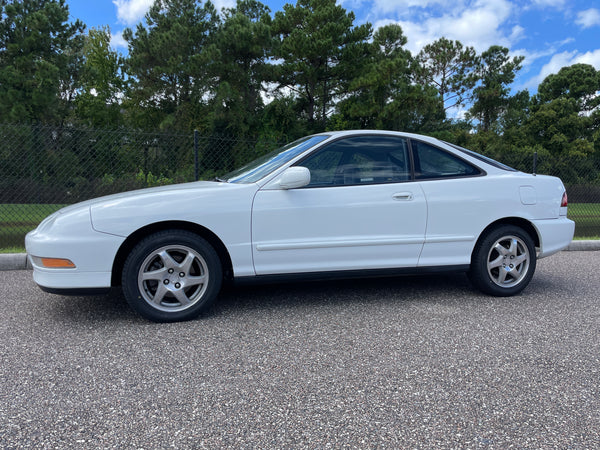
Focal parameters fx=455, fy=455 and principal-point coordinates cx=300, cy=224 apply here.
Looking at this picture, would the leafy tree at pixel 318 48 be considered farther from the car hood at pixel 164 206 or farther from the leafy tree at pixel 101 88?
the car hood at pixel 164 206

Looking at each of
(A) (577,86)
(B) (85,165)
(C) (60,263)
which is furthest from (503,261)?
(A) (577,86)

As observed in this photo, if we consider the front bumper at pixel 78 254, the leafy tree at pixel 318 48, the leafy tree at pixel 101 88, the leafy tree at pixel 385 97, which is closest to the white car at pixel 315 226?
the front bumper at pixel 78 254

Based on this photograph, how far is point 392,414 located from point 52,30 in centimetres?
3422

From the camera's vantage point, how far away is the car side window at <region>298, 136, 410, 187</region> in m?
3.81

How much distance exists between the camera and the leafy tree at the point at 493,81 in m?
43.8

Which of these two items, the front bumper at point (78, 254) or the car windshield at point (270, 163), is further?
the car windshield at point (270, 163)

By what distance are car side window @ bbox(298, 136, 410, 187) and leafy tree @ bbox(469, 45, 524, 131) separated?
43.9m

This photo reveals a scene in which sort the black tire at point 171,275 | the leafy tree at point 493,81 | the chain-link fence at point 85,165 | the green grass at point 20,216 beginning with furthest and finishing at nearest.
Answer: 1. the leafy tree at point 493,81
2. the green grass at point 20,216
3. the chain-link fence at point 85,165
4. the black tire at point 171,275

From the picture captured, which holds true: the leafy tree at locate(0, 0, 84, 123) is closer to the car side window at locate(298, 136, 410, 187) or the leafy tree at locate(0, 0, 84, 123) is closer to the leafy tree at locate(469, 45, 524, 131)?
the car side window at locate(298, 136, 410, 187)

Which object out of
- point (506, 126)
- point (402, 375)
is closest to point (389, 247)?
point (402, 375)

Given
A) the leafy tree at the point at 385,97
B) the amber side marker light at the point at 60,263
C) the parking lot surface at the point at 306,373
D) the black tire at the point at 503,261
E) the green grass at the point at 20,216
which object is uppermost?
the leafy tree at the point at 385,97

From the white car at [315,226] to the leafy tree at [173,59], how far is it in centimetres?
2739

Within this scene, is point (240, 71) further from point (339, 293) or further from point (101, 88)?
point (339, 293)

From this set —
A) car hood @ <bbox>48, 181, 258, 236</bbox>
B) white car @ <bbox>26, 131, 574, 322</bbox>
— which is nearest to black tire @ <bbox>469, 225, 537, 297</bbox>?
white car @ <bbox>26, 131, 574, 322</bbox>
